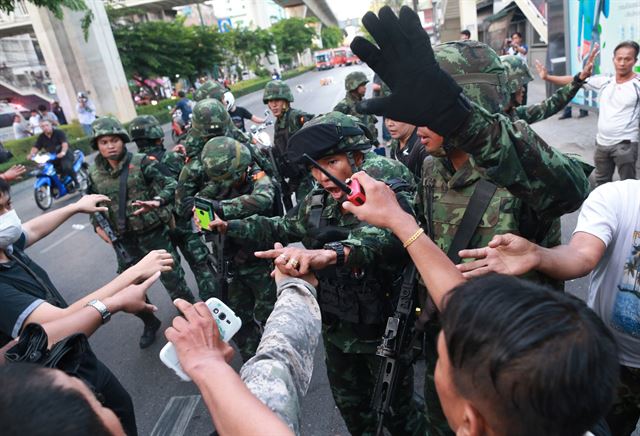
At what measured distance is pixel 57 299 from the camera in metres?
2.27

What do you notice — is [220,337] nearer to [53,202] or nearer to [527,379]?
[527,379]

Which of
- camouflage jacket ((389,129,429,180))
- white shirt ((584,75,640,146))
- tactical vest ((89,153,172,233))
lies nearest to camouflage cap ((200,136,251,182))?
tactical vest ((89,153,172,233))

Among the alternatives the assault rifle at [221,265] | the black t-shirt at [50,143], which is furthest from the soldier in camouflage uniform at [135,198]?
the black t-shirt at [50,143]

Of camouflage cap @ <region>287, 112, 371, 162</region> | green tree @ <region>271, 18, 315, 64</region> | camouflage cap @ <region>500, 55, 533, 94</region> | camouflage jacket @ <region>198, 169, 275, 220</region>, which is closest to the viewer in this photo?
camouflage cap @ <region>287, 112, 371, 162</region>

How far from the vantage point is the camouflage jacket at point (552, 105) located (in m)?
3.81

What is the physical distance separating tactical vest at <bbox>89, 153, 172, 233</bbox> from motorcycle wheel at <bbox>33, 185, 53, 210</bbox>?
616cm

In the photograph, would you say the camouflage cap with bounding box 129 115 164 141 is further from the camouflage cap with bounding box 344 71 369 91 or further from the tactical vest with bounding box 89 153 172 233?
the camouflage cap with bounding box 344 71 369 91

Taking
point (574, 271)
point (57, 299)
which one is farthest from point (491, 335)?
point (57, 299)

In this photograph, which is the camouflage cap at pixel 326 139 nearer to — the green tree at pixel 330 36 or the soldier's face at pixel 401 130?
the soldier's face at pixel 401 130

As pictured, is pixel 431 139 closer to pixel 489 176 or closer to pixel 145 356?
pixel 489 176

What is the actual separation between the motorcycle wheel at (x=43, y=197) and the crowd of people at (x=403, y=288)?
739 cm

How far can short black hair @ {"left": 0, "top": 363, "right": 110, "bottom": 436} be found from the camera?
83cm

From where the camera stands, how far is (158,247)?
3.88 metres

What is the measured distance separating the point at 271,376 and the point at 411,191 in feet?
4.90
